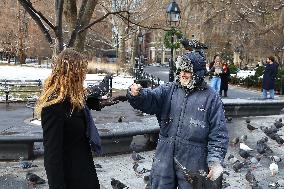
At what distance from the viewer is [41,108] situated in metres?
3.49

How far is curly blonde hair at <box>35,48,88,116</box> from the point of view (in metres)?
3.56

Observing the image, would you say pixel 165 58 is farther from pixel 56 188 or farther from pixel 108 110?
pixel 56 188

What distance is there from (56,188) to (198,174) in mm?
1207

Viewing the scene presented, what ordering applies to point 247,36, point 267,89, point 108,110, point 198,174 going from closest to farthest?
point 198,174
point 108,110
point 267,89
point 247,36

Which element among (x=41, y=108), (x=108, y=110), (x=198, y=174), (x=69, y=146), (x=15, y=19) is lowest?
(x=108, y=110)

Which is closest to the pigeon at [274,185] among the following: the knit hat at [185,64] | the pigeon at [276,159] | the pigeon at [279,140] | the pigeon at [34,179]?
the pigeon at [276,159]

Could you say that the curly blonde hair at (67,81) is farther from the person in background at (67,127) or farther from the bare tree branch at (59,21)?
the bare tree branch at (59,21)

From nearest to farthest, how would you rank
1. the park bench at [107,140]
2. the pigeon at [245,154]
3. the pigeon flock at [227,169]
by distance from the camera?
the pigeon flock at [227,169]
the park bench at [107,140]
the pigeon at [245,154]

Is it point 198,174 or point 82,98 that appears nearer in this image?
point 82,98

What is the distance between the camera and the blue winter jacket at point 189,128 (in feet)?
13.2

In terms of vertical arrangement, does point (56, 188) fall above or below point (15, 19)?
below


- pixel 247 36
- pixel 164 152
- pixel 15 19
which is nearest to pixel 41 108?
pixel 164 152

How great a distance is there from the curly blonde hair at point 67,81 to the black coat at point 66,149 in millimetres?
70

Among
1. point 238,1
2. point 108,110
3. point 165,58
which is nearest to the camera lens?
point 108,110
